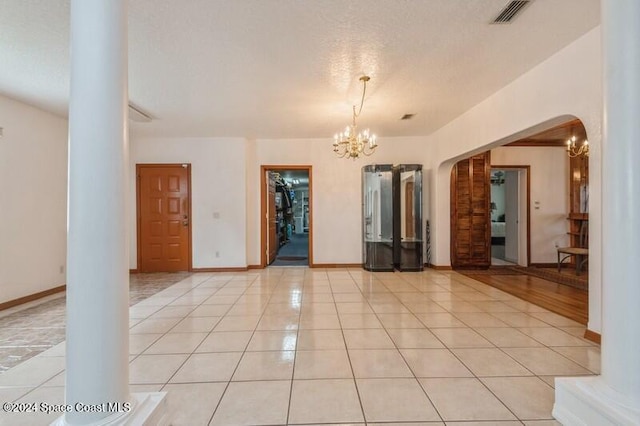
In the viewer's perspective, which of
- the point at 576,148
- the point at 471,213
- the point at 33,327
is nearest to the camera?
the point at 33,327

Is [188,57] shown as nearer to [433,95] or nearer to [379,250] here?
[433,95]

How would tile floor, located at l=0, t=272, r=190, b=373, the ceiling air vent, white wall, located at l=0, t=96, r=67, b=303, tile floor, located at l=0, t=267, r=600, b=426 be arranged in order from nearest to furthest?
tile floor, located at l=0, t=267, r=600, b=426 → the ceiling air vent → tile floor, located at l=0, t=272, r=190, b=373 → white wall, located at l=0, t=96, r=67, b=303

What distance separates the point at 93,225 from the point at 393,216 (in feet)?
17.9

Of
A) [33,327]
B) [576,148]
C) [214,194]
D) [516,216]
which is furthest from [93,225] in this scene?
[516,216]

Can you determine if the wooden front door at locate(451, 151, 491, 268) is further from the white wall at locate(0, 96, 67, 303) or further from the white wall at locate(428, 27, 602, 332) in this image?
the white wall at locate(0, 96, 67, 303)

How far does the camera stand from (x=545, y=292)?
4430 mm

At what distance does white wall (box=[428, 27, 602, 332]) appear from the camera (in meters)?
2.62

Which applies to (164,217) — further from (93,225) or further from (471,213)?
(471,213)

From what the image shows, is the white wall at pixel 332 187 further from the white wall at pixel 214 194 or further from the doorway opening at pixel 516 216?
the doorway opening at pixel 516 216

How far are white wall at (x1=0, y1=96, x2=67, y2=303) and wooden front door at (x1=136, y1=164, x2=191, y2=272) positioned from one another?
4.72 feet

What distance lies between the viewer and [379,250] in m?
6.09

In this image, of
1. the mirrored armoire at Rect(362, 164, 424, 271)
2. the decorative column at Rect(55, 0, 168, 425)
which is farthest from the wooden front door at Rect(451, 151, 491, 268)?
the decorative column at Rect(55, 0, 168, 425)

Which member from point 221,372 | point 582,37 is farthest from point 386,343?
point 582,37

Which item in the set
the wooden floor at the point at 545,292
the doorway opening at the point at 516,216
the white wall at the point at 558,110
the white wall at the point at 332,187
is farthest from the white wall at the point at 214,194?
the doorway opening at the point at 516,216
